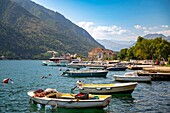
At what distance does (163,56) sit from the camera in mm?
115312

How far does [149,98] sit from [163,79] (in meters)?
24.3

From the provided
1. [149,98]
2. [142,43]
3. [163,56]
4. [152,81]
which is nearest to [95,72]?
[152,81]

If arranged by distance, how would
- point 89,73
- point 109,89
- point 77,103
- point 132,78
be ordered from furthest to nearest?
point 89,73
point 132,78
point 109,89
point 77,103

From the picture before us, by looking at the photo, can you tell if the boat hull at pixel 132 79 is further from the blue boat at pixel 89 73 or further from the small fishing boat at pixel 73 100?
the small fishing boat at pixel 73 100

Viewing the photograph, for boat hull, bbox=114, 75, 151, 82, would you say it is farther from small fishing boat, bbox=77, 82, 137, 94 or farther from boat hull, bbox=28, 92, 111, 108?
boat hull, bbox=28, 92, 111, 108

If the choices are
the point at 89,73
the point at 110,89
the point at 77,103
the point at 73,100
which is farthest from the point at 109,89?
the point at 89,73

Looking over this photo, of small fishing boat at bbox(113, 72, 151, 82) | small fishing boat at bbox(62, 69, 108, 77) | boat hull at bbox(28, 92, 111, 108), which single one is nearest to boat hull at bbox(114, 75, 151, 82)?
small fishing boat at bbox(113, 72, 151, 82)

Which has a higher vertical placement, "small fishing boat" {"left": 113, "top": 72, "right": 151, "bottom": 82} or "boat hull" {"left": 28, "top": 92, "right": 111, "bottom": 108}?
"small fishing boat" {"left": 113, "top": 72, "right": 151, "bottom": 82}

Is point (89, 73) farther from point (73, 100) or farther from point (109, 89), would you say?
point (73, 100)

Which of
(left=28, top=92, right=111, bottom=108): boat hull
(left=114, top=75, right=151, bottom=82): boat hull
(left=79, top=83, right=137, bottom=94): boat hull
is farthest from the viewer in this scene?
(left=114, top=75, right=151, bottom=82): boat hull

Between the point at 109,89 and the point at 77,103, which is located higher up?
the point at 109,89

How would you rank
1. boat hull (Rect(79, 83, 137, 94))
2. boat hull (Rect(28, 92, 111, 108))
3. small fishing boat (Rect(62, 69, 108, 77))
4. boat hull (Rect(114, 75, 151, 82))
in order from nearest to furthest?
boat hull (Rect(28, 92, 111, 108)) < boat hull (Rect(79, 83, 137, 94)) < boat hull (Rect(114, 75, 151, 82)) < small fishing boat (Rect(62, 69, 108, 77))

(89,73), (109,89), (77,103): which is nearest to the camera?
(77,103)

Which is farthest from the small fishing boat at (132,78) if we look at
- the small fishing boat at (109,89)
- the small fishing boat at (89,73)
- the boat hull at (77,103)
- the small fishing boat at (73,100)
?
the boat hull at (77,103)
